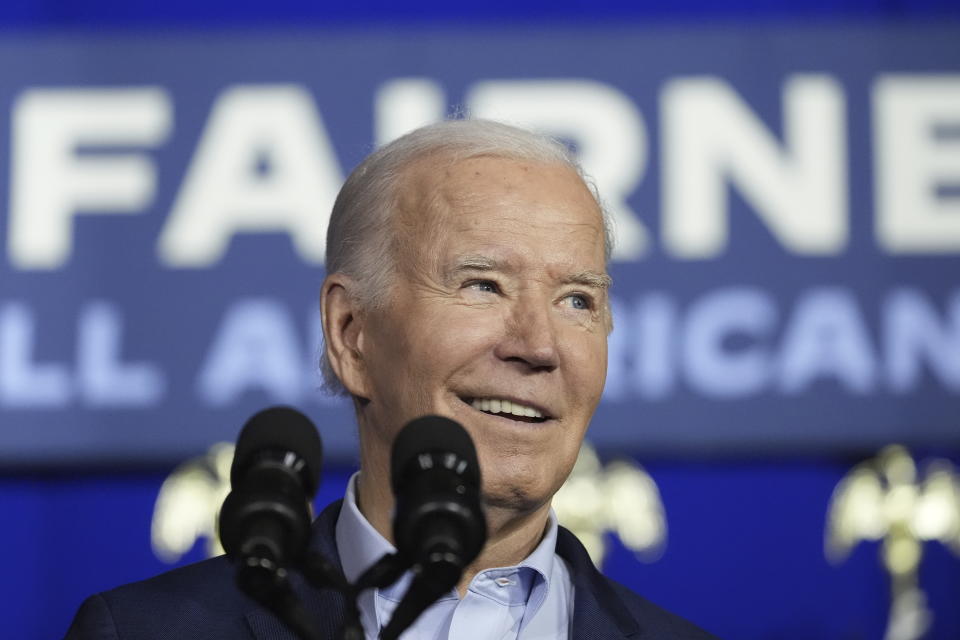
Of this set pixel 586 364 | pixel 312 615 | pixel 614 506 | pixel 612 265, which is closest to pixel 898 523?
pixel 614 506

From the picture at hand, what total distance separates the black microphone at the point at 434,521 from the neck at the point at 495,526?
1.68ft

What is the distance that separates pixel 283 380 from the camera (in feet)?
10.9

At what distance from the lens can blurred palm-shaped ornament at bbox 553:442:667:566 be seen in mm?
3363

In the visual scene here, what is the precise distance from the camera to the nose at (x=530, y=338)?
5.02 feet

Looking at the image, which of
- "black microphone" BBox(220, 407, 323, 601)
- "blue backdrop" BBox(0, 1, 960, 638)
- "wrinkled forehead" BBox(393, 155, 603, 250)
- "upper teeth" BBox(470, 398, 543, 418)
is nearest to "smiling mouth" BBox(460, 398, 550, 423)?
"upper teeth" BBox(470, 398, 543, 418)

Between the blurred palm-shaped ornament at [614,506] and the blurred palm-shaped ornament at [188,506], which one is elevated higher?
the blurred palm-shaped ornament at [188,506]

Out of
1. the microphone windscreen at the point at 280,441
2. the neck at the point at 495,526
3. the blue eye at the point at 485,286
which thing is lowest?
the neck at the point at 495,526

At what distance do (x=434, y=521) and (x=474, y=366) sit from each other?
0.55 meters

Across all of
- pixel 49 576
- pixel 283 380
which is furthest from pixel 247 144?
pixel 49 576

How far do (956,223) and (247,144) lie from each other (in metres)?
1.82

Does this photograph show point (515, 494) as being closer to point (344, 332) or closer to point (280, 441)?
point (344, 332)

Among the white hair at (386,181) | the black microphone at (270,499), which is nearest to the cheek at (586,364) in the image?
the white hair at (386,181)

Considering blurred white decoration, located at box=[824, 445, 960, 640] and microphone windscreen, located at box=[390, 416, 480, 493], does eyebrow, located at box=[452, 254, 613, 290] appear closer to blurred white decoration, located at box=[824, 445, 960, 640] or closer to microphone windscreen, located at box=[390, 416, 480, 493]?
microphone windscreen, located at box=[390, 416, 480, 493]

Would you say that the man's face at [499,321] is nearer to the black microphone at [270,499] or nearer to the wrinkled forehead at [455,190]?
the wrinkled forehead at [455,190]
